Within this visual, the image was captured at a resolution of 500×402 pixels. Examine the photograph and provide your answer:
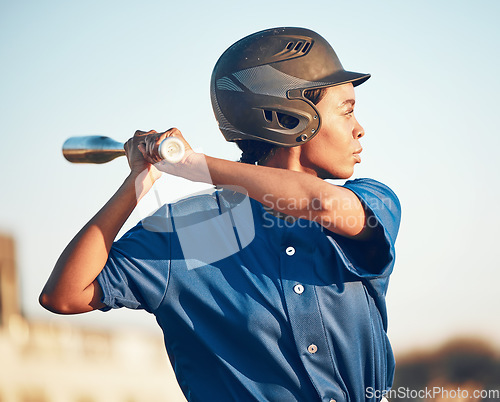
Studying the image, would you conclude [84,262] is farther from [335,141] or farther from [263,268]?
[335,141]

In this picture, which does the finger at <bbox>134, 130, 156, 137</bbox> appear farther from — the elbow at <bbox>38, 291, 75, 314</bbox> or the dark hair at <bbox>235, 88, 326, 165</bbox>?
the elbow at <bbox>38, 291, 75, 314</bbox>

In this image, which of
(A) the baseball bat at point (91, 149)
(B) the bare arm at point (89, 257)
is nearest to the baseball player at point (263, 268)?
(B) the bare arm at point (89, 257)

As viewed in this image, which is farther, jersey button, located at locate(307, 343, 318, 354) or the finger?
the finger

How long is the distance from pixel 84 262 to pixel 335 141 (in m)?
1.31

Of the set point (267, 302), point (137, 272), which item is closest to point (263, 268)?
point (267, 302)

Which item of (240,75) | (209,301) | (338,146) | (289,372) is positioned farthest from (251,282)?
(240,75)

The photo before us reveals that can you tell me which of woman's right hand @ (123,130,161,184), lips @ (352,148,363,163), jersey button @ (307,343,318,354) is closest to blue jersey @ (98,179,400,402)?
jersey button @ (307,343,318,354)

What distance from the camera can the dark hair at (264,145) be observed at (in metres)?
3.71

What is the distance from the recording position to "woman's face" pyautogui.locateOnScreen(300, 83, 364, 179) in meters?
3.62

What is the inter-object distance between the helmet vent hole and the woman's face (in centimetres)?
12

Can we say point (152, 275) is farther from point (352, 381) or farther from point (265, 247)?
point (352, 381)

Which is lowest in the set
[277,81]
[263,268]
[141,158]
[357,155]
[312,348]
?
[312,348]

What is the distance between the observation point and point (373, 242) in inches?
130

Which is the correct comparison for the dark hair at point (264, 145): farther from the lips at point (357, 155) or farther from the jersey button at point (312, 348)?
the jersey button at point (312, 348)
